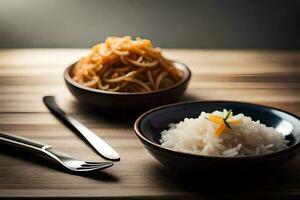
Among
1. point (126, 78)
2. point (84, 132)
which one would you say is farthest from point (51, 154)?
point (126, 78)

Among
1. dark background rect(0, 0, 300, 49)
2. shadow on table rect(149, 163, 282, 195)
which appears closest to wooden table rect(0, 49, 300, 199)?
shadow on table rect(149, 163, 282, 195)

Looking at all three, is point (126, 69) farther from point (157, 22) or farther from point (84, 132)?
point (157, 22)

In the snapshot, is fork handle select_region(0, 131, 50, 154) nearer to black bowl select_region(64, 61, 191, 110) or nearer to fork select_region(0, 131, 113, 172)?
fork select_region(0, 131, 113, 172)

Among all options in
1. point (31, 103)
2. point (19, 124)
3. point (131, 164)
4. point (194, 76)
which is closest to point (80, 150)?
point (131, 164)

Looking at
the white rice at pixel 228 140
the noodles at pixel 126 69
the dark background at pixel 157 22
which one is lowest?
the dark background at pixel 157 22

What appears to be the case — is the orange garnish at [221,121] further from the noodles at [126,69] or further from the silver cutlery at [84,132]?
the noodles at [126,69]

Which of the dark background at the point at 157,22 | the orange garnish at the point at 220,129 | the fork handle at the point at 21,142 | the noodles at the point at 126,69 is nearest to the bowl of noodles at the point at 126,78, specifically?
the noodles at the point at 126,69
